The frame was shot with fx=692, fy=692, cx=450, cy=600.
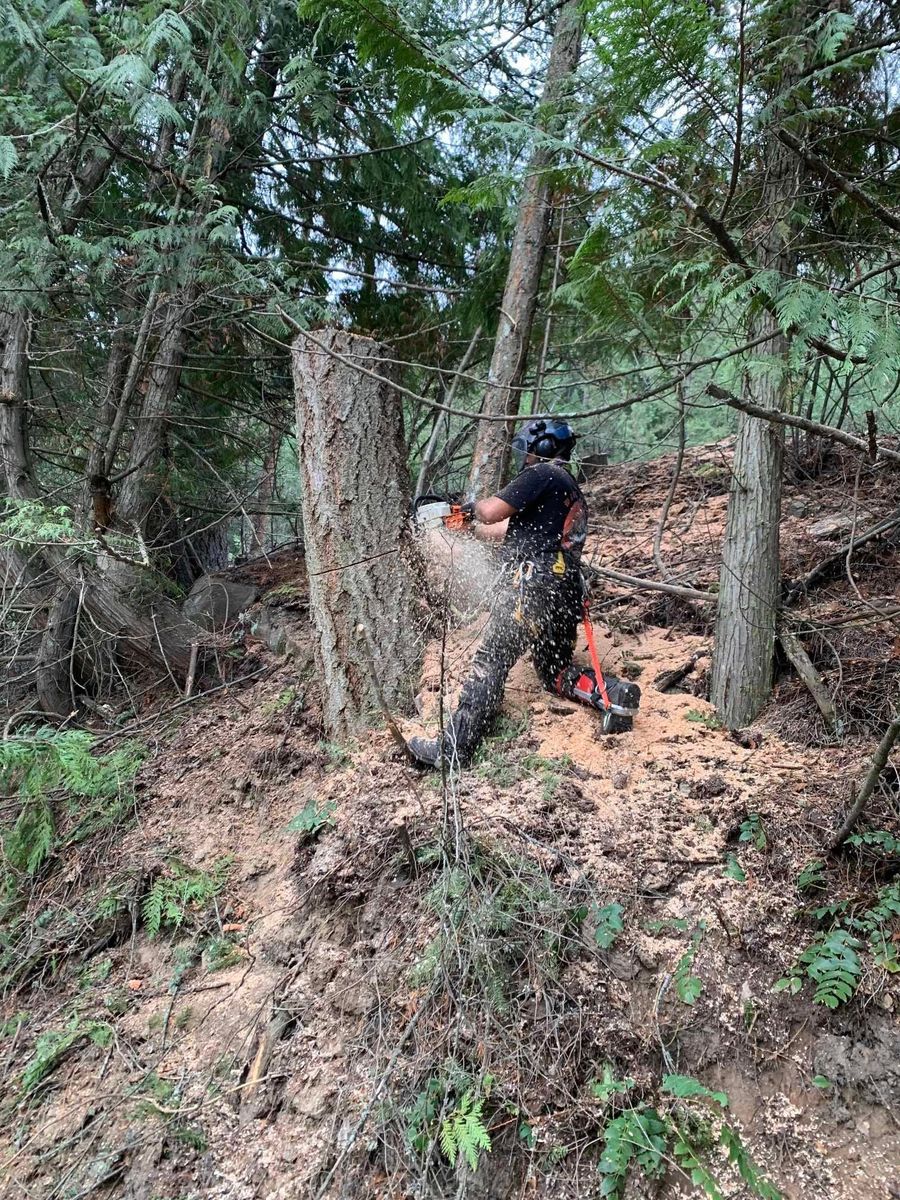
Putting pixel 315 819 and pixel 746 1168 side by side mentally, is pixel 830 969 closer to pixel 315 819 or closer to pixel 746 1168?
pixel 746 1168

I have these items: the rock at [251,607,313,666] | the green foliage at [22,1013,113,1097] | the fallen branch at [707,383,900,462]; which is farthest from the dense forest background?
the green foliage at [22,1013,113,1097]

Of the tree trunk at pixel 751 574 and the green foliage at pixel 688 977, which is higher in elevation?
the tree trunk at pixel 751 574

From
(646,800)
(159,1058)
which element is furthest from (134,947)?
(646,800)

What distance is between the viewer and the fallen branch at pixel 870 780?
233cm

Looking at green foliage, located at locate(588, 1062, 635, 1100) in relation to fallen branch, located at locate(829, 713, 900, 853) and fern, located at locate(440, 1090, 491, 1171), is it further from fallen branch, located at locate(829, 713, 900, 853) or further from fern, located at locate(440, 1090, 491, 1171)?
fallen branch, located at locate(829, 713, 900, 853)

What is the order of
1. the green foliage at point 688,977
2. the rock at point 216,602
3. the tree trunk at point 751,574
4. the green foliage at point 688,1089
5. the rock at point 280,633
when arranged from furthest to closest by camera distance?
the rock at point 216,602, the rock at point 280,633, the tree trunk at point 751,574, the green foliage at point 688,977, the green foliage at point 688,1089

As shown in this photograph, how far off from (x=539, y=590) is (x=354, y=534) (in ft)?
3.56

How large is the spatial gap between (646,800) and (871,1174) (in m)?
1.40

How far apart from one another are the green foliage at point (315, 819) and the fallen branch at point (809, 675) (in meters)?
2.40

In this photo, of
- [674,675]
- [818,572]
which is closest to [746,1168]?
[674,675]

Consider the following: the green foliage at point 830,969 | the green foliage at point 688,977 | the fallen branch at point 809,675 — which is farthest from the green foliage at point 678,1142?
the fallen branch at point 809,675

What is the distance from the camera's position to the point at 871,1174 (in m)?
2.03

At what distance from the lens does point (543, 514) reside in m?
3.92

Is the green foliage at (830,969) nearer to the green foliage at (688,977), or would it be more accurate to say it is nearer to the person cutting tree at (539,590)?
the green foliage at (688,977)
